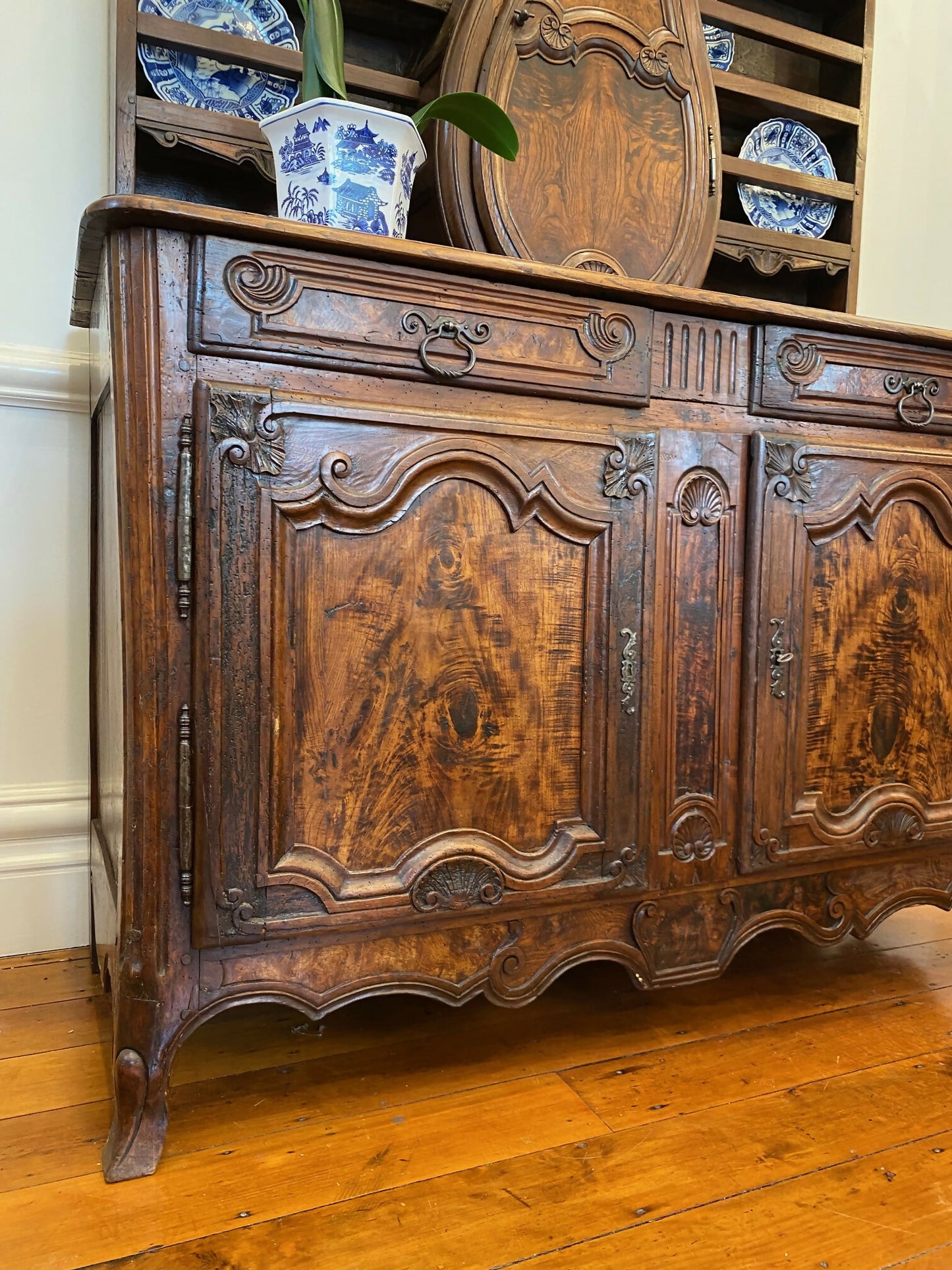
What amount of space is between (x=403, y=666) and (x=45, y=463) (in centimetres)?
69

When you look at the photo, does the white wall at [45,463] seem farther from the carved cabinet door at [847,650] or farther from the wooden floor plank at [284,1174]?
the carved cabinet door at [847,650]

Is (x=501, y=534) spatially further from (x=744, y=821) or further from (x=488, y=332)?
(x=744, y=821)

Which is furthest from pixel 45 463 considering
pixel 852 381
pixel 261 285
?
pixel 852 381

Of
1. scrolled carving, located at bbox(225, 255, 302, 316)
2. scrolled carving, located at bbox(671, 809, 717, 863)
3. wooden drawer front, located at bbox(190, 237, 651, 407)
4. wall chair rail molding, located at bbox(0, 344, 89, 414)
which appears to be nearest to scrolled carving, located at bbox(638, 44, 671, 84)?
wooden drawer front, located at bbox(190, 237, 651, 407)

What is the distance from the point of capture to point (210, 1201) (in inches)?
31.2

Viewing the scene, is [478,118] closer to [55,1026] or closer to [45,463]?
[45,463]

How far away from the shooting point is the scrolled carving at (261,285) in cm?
81

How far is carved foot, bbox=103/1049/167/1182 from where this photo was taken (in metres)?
0.82

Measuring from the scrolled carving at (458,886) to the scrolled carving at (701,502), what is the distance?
433mm

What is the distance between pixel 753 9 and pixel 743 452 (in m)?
1.01

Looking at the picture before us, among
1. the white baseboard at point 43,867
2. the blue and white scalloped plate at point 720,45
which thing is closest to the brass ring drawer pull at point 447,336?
the white baseboard at point 43,867

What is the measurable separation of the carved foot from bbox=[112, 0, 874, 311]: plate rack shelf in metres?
0.96

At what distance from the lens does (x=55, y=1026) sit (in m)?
1.10

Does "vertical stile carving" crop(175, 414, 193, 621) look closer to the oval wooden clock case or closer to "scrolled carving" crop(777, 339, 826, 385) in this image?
the oval wooden clock case
